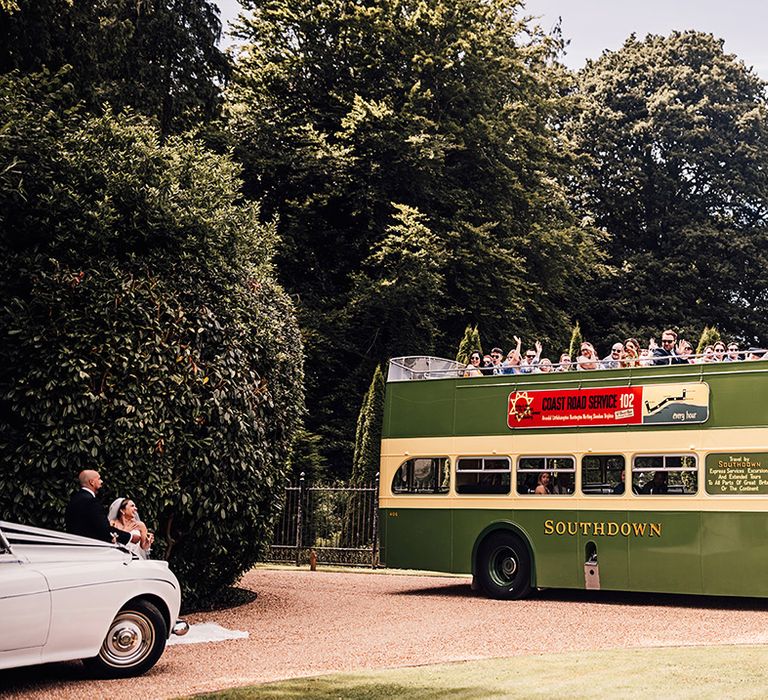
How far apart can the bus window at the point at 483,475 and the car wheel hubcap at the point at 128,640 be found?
1006 centimetres

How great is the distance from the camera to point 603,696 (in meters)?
9.74

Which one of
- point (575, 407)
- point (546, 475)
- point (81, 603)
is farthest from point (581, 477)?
point (81, 603)

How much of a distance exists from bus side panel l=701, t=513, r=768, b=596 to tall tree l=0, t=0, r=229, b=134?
1580 centimetres

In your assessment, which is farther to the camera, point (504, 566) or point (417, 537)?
point (417, 537)

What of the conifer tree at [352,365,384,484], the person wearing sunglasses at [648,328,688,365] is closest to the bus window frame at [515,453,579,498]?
the person wearing sunglasses at [648,328,688,365]

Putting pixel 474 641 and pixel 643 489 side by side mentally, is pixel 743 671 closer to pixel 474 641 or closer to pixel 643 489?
pixel 474 641

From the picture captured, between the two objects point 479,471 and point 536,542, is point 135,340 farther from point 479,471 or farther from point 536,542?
point 536,542

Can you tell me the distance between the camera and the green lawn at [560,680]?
9.87 metres

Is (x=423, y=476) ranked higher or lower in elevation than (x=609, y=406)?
lower

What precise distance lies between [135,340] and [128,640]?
5.28 meters

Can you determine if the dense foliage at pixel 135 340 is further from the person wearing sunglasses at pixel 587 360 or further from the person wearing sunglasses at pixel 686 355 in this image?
the person wearing sunglasses at pixel 686 355

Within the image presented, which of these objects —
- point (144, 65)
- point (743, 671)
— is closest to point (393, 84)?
point (144, 65)

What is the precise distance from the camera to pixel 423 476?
2130cm

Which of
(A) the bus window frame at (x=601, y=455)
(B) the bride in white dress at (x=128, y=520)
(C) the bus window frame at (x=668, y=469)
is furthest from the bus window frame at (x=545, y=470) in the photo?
(B) the bride in white dress at (x=128, y=520)
